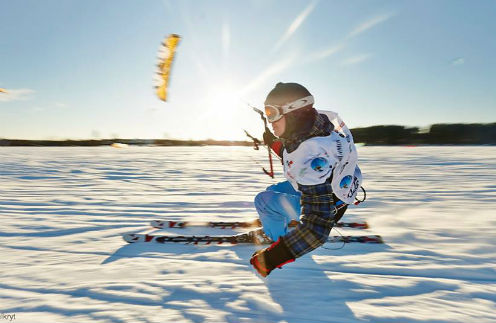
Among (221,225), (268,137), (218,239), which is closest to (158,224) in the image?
(221,225)

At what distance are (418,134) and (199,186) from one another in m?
35.9

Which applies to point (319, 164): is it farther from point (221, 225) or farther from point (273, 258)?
point (221, 225)

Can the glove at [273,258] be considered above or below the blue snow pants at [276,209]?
below

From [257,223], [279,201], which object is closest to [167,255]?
[279,201]

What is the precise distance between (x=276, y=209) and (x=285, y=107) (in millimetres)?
1020

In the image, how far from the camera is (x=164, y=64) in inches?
252

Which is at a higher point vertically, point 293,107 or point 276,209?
point 293,107

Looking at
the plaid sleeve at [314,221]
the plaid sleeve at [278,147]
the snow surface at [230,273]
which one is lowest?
the snow surface at [230,273]

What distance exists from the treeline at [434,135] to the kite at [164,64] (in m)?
33.1

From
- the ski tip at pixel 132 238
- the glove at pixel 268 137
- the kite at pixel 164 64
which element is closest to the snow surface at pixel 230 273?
the ski tip at pixel 132 238

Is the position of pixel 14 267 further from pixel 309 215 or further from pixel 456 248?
pixel 456 248

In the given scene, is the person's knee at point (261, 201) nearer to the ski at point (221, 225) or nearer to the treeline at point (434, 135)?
the ski at point (221, 225)

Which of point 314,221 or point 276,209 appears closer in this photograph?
point 314,221

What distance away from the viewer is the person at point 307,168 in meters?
2.12
